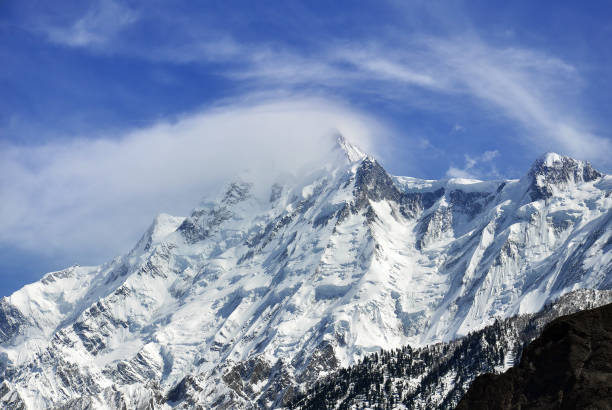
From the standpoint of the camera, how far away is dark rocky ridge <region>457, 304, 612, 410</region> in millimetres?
97875

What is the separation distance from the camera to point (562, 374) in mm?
102188

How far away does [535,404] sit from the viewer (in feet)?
335

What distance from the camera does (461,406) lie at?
4387 inches

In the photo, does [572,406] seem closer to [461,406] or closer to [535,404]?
[535,404]

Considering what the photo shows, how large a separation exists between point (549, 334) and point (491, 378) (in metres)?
8.80

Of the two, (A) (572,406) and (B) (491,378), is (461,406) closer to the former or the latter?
(B) (491,378)

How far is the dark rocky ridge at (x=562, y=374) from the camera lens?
321 feet

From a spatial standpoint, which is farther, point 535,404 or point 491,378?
point 491,378

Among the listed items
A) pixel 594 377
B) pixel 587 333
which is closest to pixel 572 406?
pixel 594 377

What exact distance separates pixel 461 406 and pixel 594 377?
18.9m

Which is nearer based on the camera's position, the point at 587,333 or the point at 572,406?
the point at 572,406

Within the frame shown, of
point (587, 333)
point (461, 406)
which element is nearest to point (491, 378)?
point (461, 406)

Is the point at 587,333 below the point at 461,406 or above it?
above

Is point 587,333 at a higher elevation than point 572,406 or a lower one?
higher
